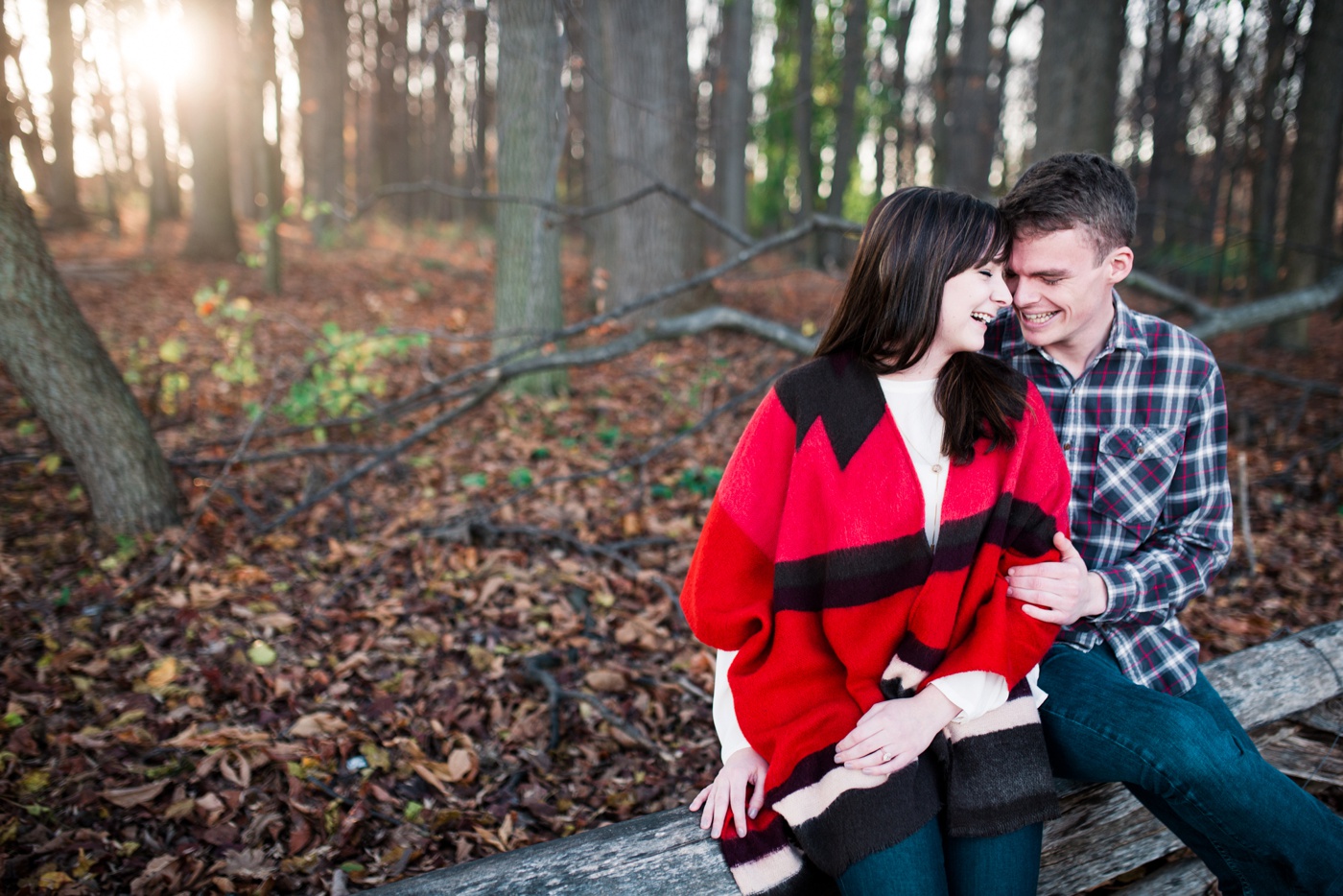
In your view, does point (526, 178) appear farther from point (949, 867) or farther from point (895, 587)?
point (949, 867)

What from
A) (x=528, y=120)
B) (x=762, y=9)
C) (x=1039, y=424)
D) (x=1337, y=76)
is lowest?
(x=1039, y=424)

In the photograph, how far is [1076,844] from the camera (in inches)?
84.7

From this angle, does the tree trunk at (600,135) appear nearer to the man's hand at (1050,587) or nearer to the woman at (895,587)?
the woman at (895,587)

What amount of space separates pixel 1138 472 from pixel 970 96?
11.5 m

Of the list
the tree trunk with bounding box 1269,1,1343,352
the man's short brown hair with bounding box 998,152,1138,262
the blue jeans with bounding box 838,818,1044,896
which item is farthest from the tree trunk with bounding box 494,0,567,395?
the tree trunk with bounding box 1269,1,1343,352

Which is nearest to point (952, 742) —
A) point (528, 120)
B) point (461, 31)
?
point (461, 31)

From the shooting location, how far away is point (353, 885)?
2260 millimetres

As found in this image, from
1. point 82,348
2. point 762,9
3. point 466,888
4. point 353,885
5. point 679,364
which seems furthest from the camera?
point 762,9

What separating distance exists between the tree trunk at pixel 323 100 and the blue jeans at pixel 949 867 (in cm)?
1532

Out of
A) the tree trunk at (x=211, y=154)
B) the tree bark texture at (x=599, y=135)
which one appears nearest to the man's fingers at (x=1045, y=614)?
the tree bark texture at (x=599, y=135)

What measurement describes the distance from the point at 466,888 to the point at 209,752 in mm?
1529

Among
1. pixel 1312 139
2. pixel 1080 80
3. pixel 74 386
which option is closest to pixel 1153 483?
pixel 74 386

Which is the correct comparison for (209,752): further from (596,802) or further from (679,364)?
(679,364)

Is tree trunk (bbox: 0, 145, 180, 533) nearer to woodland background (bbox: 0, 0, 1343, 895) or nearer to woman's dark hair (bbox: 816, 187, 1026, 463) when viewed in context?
woodland background (bbox: 0, 0, 1343, 895)
